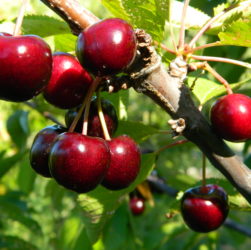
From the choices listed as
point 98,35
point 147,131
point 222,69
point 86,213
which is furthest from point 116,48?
point 222,69

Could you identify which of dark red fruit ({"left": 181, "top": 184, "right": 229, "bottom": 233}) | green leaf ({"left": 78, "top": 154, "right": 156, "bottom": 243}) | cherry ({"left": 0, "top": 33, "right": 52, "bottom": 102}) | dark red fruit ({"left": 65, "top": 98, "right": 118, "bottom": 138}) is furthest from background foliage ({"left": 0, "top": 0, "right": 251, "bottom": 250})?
cherry ({"left": 0, "top": 33, "right": 52, "bottom": 102})

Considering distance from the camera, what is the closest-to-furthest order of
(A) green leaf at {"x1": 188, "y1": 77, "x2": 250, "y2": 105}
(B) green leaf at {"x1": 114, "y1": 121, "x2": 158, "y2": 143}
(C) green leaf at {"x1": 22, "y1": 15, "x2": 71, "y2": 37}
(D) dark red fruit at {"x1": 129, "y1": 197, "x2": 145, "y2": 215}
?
(C) green leaf at {"x1": 22, "y1": 15, "x2": 71, "y2": 37}
(A) green leaf at {"x1": 188, "y1": 77, "x2": 250, "y2": 105}
(B) green leaf at {"x1": 114, "y1": 121, "x2": 158, "y2": 143}
(D) dark red fruit at {"x1": 129, "y1": 197, "x2": 145, "y2": 215}

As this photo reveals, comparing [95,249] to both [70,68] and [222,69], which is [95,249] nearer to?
[222,69]

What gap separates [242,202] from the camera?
1744 millimetres

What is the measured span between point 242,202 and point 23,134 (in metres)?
1.92

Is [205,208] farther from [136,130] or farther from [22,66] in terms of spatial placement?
[22,66]

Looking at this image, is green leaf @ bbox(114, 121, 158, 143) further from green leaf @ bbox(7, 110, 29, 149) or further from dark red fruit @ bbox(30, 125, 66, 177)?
green leaf @ bbox(7, 110, 29, 149)

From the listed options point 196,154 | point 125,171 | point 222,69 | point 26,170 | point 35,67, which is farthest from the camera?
point 196,154

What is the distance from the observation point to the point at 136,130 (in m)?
1.80

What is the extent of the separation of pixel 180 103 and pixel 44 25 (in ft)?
1.81

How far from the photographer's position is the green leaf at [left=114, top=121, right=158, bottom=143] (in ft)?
5.86

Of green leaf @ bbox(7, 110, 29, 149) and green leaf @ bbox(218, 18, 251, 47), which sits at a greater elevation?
green leaf @ bbox(218, 18, 251, 47)

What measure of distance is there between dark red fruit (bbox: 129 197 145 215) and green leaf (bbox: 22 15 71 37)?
2.05m

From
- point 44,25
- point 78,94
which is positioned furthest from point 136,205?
point 78,94
